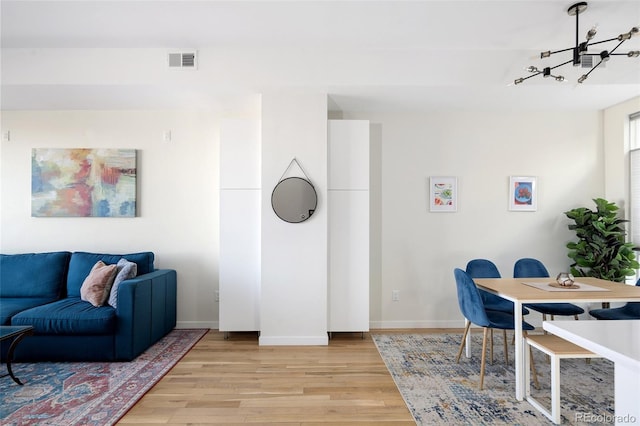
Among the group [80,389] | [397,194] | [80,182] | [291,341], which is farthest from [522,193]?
[80,182]

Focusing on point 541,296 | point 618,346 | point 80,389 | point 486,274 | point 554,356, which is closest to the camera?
point 618,346

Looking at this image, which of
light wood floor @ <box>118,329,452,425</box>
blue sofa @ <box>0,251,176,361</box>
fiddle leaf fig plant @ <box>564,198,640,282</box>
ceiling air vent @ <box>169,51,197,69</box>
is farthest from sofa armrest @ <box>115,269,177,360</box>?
fiddle leaf fig plant @ <box>564,198,640,282</box>

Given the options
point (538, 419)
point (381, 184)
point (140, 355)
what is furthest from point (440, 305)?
point (140, 355)

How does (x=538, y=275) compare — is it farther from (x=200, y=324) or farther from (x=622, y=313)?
(x=200, y=324)

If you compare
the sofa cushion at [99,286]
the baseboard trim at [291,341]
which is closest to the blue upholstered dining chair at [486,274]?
the baseboard trim at [291,341]

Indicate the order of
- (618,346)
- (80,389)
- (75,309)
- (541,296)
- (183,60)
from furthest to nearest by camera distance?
(183,60) < (75,309) < (80,389) < (541,296) < (618,346)

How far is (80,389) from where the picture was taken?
8.36 ft

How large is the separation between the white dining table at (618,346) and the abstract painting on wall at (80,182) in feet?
13.5

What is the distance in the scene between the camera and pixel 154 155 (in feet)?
13.2

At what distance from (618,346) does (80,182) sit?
4683 mm

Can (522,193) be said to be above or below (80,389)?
above

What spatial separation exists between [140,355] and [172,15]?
2.92 metres

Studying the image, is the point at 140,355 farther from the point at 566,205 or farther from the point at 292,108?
the point at 566,205

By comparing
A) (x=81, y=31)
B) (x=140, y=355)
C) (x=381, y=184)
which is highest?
(x=81, y=31)
